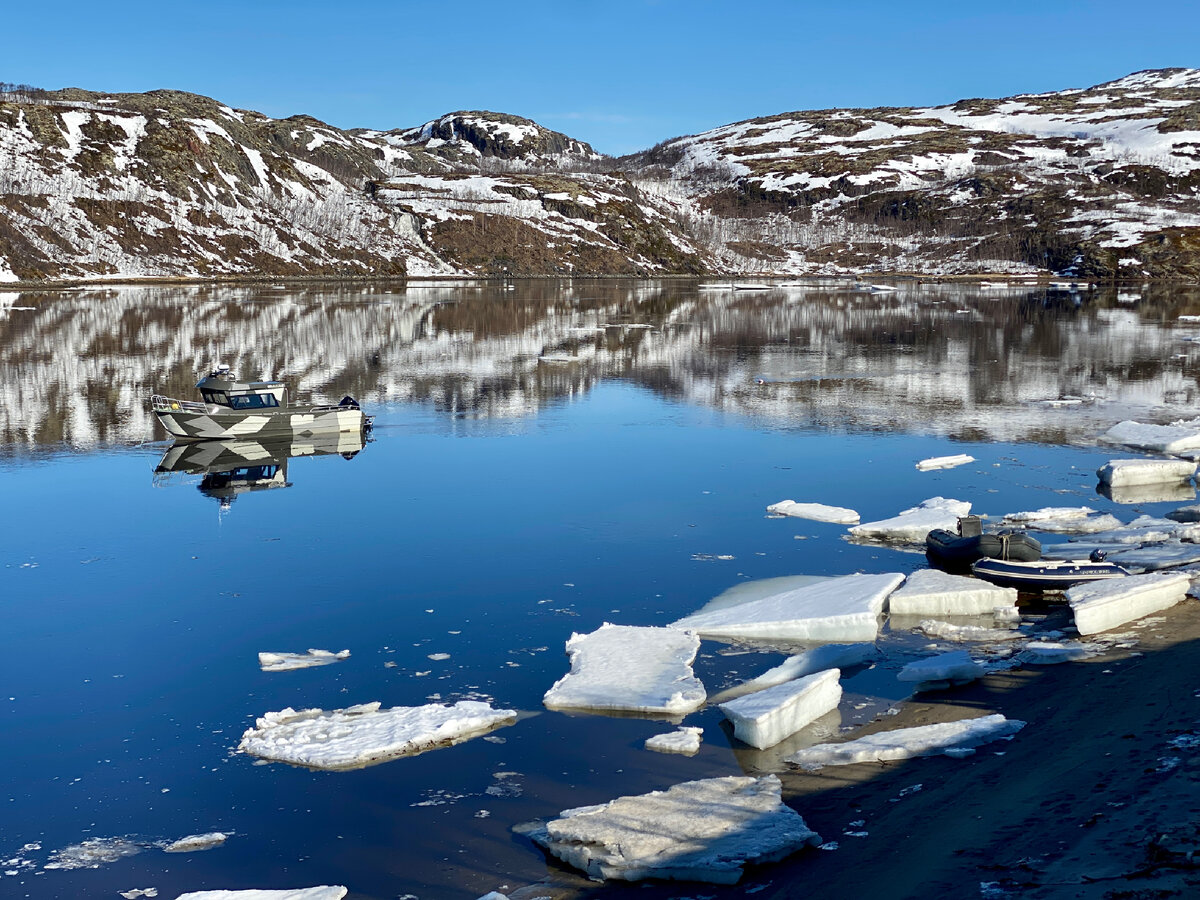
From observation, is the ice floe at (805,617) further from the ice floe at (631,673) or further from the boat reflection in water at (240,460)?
the boat reflection in water at (240,460)

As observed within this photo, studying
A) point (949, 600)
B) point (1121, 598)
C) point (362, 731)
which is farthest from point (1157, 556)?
point (362, 731)

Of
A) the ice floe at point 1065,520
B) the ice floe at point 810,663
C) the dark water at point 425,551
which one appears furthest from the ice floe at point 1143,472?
the ice floe at point 810,663

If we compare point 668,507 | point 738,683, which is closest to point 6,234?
point 668,507

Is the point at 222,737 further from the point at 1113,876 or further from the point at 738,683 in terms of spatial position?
the point at 1113,876

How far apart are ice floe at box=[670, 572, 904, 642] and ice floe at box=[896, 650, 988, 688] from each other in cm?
137

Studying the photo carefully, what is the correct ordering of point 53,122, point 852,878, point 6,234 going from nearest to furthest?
1. point 852,878
2. point 6,234
3. point 53,122

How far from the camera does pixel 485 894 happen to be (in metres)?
9.48

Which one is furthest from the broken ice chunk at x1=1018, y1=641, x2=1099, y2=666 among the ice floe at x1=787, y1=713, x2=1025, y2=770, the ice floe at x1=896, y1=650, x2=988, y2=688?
the ice floe at x1=787, y1=713, x2=1025, y2=770

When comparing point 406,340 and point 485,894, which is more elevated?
point 406,340

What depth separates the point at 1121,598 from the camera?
16141 millimetres

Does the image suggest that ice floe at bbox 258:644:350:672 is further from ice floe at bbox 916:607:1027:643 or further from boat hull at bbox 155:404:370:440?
boat hull at bbox 155:404:370:440

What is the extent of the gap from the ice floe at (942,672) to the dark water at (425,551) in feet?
1.22

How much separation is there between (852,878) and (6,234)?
142750 millimetres

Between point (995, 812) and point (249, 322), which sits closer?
point (995, 812)
